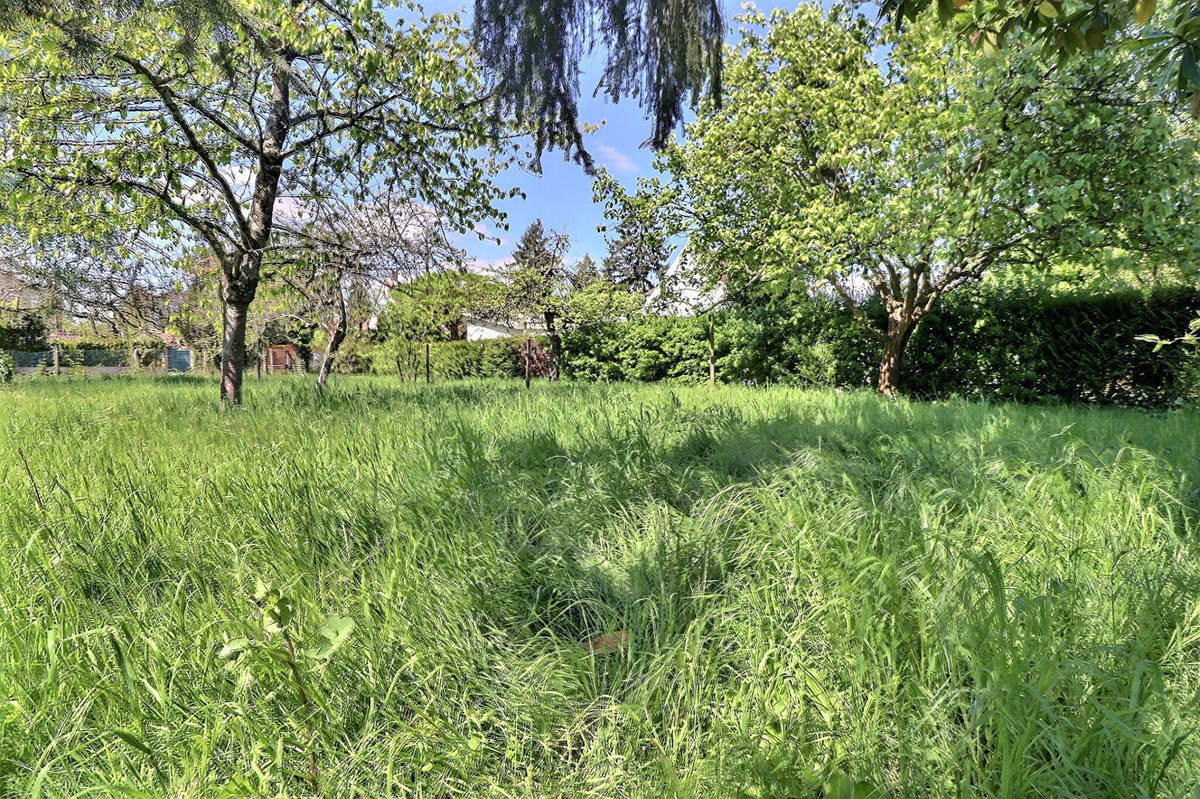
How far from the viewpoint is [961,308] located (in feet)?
28.4

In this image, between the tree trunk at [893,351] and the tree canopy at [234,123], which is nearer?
the tree canopy at [234,123]

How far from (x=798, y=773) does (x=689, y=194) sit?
10.8 m

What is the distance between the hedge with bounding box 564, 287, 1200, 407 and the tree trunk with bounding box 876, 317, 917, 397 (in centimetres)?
61

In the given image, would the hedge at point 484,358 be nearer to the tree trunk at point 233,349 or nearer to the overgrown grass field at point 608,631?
the tree trunk at point 233,349

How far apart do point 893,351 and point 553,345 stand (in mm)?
8987

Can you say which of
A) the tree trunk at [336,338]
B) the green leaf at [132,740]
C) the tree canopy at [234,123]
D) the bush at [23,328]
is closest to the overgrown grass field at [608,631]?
the green leaf at [132,740]

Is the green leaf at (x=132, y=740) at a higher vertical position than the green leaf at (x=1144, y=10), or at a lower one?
lower

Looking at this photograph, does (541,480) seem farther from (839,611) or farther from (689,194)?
(689,194)

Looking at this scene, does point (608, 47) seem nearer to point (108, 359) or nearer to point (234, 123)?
point (234, 123)

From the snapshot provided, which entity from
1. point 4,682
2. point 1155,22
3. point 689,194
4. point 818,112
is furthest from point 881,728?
point 689,194

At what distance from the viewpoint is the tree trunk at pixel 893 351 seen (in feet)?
28.4

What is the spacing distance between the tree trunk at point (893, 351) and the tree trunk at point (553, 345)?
8.21 metres

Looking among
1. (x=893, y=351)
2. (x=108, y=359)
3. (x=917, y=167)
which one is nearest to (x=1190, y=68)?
(x=917, y=167)

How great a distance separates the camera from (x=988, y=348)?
27.5 ft
